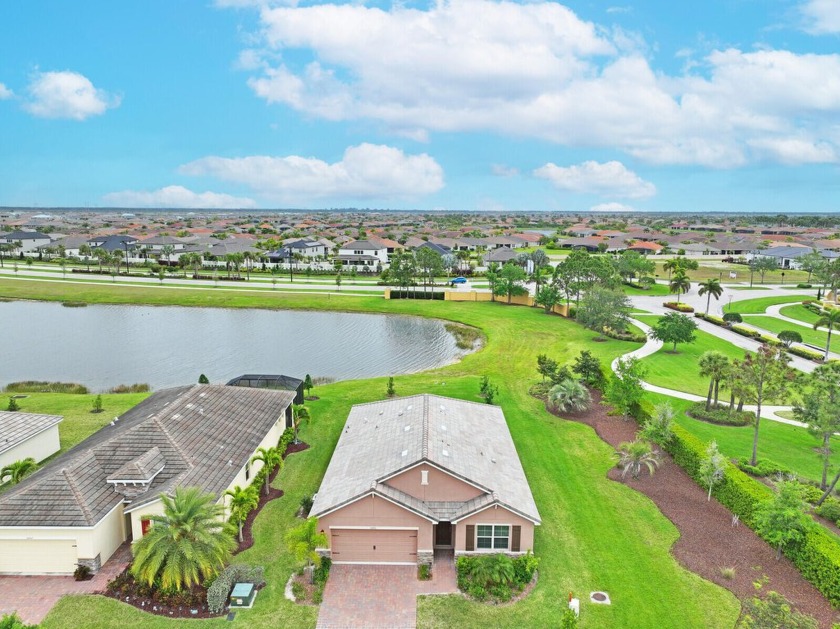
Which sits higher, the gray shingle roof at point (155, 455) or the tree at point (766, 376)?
the tree at point (766, 376)

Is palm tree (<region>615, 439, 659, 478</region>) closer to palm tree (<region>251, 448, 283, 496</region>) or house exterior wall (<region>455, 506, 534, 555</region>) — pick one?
house exterior wall (<region>455, 506, 534, 555</region>)

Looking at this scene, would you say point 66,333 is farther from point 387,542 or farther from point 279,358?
point 387,542

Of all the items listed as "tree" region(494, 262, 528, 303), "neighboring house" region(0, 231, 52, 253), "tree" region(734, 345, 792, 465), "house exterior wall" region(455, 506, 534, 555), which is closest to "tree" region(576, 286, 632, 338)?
"tree" region(494, 262, 528, 303)

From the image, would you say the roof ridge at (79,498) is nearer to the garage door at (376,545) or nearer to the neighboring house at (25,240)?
the garage door at (376,545)

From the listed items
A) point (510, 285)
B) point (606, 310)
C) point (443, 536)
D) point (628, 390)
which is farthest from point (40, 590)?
point (510, 285)

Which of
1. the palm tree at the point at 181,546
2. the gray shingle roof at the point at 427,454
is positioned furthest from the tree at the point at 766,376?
the palm tree at the point at 181,546
